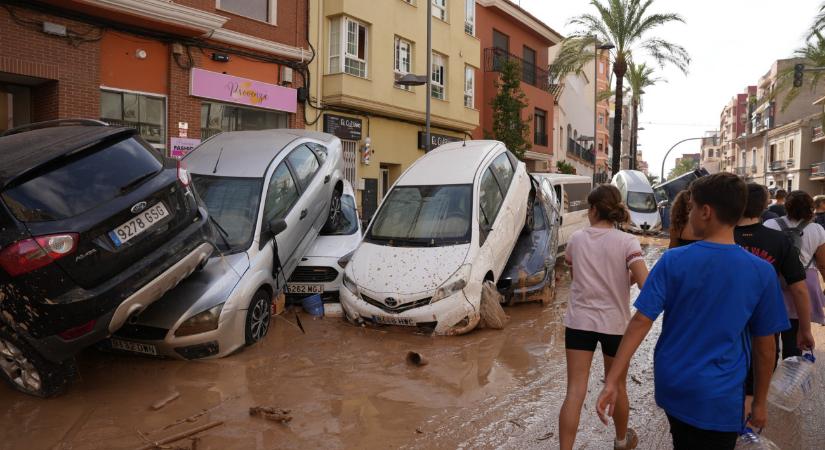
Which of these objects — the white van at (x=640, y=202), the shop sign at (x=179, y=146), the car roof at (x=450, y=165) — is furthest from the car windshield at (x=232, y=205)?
the white van at (x=640, y=202)

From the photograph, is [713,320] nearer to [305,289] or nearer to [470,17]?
[305,289]

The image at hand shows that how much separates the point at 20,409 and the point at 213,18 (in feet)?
33.1

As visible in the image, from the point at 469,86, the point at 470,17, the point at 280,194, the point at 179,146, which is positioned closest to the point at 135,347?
the point at 280,194

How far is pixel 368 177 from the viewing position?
19.7 meters

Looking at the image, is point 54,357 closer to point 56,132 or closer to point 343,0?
point 56,132

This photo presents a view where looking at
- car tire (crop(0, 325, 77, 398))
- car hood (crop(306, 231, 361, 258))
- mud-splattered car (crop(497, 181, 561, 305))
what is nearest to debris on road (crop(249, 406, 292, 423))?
car tire (crop(0, 325, 77, 398))

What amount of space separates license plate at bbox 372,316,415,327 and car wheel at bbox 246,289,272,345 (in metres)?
1.22

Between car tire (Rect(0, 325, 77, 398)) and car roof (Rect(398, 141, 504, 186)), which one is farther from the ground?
car roof (Rect(398, 141, 504, 186))

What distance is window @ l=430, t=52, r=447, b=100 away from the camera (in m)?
22.2

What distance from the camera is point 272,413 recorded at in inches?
188

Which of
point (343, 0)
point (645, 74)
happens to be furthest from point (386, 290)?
point (645, 74)

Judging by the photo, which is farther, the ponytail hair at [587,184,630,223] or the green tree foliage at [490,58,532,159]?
the green tree foliage at [490,58,532,159]

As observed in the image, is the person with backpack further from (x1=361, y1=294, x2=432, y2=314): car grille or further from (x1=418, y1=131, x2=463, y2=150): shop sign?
(x1=418, y1=131, x2=463, y2=150): shop sign

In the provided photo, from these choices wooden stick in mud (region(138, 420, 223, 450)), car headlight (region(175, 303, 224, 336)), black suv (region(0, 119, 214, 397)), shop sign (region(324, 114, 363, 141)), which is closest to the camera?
wooden stick in mud (region(138, 420, 223, 450))
